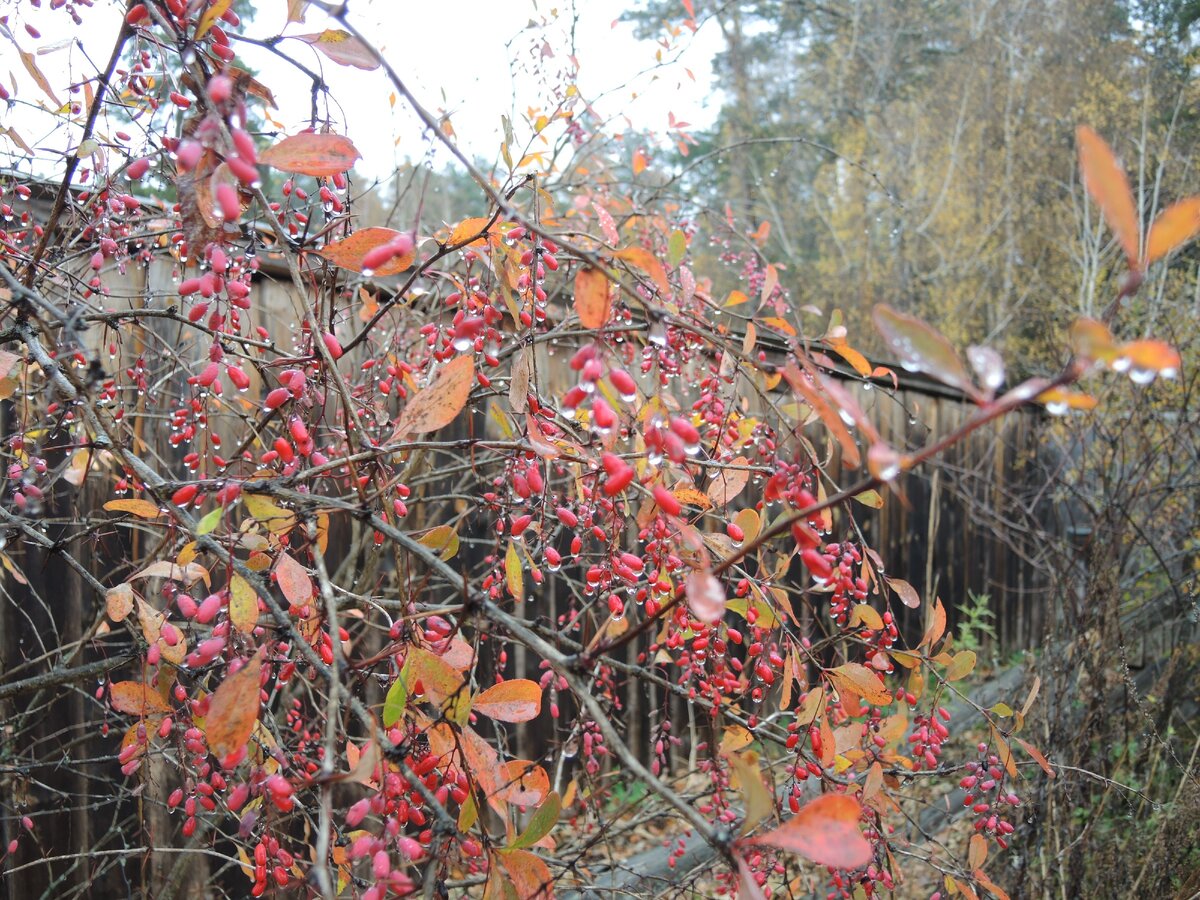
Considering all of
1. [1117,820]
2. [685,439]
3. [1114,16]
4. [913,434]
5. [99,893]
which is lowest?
[1117,820]

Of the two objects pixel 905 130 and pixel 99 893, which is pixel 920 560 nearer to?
pixel 99 893

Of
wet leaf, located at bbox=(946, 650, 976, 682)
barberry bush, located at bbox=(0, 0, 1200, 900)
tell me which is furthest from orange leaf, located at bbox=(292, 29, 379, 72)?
wet leaf, located at bbox=(946, 650, 976, 682)

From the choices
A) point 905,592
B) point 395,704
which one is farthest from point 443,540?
point 905,592

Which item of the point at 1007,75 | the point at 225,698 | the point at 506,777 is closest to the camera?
the point at 225,698

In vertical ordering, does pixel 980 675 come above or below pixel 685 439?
below

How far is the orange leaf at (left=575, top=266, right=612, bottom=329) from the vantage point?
2.17 ft

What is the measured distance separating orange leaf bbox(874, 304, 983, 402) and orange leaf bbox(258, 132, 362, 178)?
1.63ft

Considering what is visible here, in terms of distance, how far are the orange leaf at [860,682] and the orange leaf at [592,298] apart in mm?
684

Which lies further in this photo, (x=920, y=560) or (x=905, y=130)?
(x=905, y=130)

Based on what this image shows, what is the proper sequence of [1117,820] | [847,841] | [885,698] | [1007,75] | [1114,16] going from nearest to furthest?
[847,841], [885,698], [1117,820], [1114,16], [1007,75]

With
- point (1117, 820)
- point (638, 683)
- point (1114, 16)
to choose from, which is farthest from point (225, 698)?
point (1114, 16)

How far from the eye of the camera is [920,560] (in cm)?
553

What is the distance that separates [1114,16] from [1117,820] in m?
11.7

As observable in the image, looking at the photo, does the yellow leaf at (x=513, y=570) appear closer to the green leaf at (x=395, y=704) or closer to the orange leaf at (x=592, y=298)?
the green leaf at (x=395, y=704)
